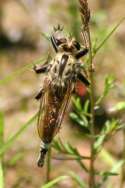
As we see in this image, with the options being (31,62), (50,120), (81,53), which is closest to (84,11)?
Result: (81,53)

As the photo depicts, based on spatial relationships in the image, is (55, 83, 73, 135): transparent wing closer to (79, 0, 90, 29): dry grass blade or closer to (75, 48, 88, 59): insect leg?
(75, 48, 88, 59): insect leg

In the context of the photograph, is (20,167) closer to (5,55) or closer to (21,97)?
(21,97)

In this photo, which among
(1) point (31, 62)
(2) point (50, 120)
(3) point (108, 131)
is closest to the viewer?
(2) point (50, 120)

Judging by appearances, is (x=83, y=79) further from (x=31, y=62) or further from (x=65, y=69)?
(x=31, y=62)

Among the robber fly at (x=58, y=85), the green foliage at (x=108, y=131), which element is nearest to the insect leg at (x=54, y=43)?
the robber fly at (x=58, y=85)

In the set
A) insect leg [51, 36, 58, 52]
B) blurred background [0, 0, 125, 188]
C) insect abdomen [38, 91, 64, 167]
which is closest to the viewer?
insect abdomen [38, 91, 64, 167]

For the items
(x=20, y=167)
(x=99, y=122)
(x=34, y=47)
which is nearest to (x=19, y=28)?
(x=34, y=47)

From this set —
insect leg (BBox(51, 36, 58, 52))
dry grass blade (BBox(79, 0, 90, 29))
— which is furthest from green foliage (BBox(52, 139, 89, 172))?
dry grass blade (BBox(79, 0, 90, 29))
